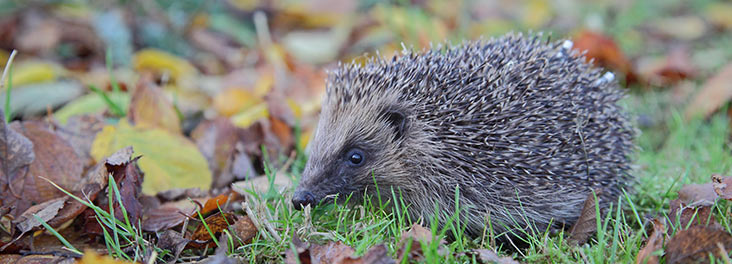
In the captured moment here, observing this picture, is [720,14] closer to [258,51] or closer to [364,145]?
[258,51]

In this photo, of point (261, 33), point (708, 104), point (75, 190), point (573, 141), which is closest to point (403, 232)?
point (573, 141)

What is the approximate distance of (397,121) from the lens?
2914 mm

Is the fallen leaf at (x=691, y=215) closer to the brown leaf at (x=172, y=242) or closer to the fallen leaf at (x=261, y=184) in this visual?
the fallen leaf at (x=261, y=184)

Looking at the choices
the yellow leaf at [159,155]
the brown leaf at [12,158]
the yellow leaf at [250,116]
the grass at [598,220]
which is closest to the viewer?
the grass at [598,220]

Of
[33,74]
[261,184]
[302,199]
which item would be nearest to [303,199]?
[302,199]

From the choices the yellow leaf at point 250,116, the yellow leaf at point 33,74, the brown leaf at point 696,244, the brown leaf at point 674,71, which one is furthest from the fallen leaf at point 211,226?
the brown leaf at point 674,71

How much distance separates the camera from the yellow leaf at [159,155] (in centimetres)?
305

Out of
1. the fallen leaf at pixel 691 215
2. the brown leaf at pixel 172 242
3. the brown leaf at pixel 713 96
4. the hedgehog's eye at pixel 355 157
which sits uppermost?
the brown leaf at pixel 713 96

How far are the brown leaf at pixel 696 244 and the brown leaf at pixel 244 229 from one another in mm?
1544

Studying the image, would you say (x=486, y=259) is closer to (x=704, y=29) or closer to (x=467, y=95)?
(x=467, y=95)

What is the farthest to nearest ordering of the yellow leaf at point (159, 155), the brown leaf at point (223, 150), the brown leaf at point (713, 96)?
Answer: the brown leaf at point (713, 96) < the brown leaf at point (223, 150) < the yellow leaf at point (159, 155)

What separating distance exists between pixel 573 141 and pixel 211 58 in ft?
14.6

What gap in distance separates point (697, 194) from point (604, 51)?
2.77m

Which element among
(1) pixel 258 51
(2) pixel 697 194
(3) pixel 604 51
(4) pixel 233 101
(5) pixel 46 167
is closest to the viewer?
(2) pixel 697 194
